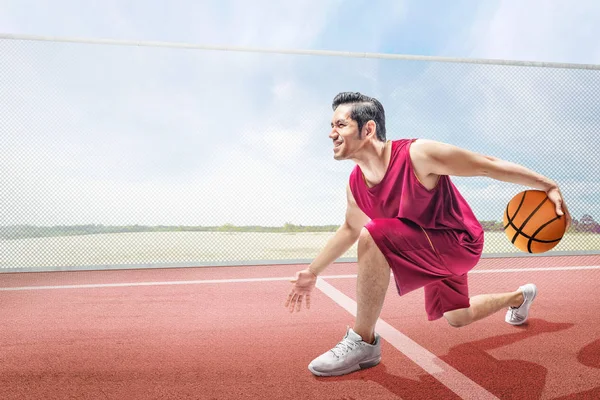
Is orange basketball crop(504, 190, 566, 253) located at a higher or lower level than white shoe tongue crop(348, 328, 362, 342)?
higher

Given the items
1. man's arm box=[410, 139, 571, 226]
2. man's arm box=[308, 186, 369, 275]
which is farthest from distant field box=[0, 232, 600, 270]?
man's arm box=[410, 139, 571, 226]

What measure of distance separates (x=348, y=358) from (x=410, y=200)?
0.82 metres

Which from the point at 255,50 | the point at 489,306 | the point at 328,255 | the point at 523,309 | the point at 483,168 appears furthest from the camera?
the point at 255,50

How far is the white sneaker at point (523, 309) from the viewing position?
9.84 ft

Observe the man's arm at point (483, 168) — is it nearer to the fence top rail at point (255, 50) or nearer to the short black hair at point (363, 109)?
the short black hair at point (363, 109)

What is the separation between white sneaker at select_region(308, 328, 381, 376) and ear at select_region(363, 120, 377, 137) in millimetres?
992

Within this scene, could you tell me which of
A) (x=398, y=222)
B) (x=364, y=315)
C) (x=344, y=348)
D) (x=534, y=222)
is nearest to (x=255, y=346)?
(x=344, y=348)

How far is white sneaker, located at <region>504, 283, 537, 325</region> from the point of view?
3.00m

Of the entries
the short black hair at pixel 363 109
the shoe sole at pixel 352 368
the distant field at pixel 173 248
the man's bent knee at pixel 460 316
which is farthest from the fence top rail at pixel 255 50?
the shoe sole at pixel 352 368

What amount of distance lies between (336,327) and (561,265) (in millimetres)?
3944

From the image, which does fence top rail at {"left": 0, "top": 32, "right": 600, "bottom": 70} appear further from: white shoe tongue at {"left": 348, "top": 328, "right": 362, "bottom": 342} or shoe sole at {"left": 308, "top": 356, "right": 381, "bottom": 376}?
shoe sole at {"left": 308, "top": 356, "right": 381, "bottom": 376}

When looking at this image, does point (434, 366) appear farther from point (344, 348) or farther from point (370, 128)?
point (370, 128)

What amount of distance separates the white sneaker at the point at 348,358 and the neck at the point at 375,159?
31.7 inches

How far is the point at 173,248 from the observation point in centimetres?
640
